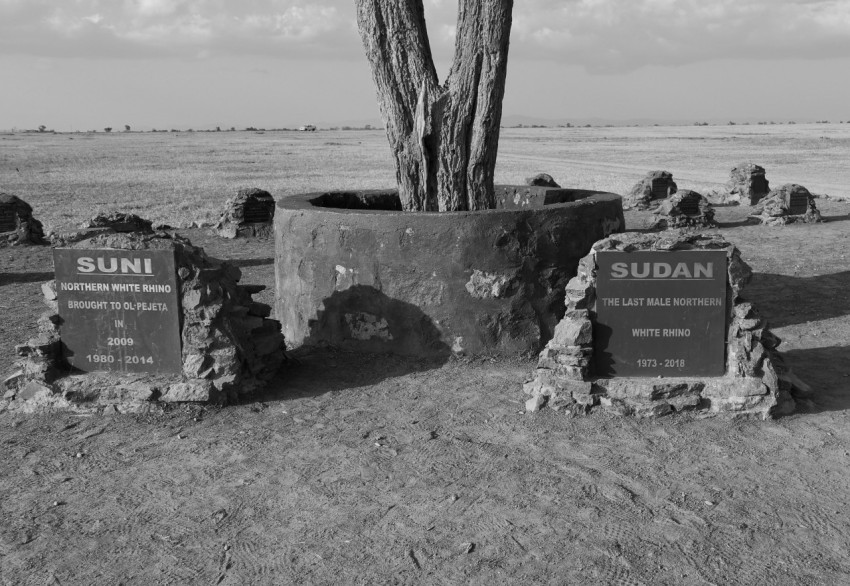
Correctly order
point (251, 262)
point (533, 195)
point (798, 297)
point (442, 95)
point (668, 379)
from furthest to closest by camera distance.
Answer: point (251, 262), point (533, 195), point (798, 297), point (442, 95), point (668, 379)

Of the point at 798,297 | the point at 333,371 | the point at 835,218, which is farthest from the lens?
the point at 835,218

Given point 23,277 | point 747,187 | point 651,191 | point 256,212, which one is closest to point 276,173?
point 256,212

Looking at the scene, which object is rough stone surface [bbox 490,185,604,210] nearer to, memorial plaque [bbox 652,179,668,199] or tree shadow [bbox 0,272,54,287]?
tree shadow [bbox 0,272,54,287]

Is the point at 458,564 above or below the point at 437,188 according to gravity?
below

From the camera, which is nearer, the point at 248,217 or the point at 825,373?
the point at 825,373

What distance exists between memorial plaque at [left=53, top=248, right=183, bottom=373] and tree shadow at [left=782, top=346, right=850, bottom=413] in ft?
15.7

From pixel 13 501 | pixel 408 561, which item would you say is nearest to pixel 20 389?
pixel 13 501

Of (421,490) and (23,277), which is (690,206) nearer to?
(23,277)

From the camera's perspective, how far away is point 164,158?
46562 millimetres

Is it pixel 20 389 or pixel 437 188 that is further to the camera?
pixel 437 188

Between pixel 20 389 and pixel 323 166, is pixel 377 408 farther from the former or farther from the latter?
pixel 323 166

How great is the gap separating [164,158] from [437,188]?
4143 cm

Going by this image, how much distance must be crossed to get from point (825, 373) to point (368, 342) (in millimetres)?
3846

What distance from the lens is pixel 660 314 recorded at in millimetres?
6164
